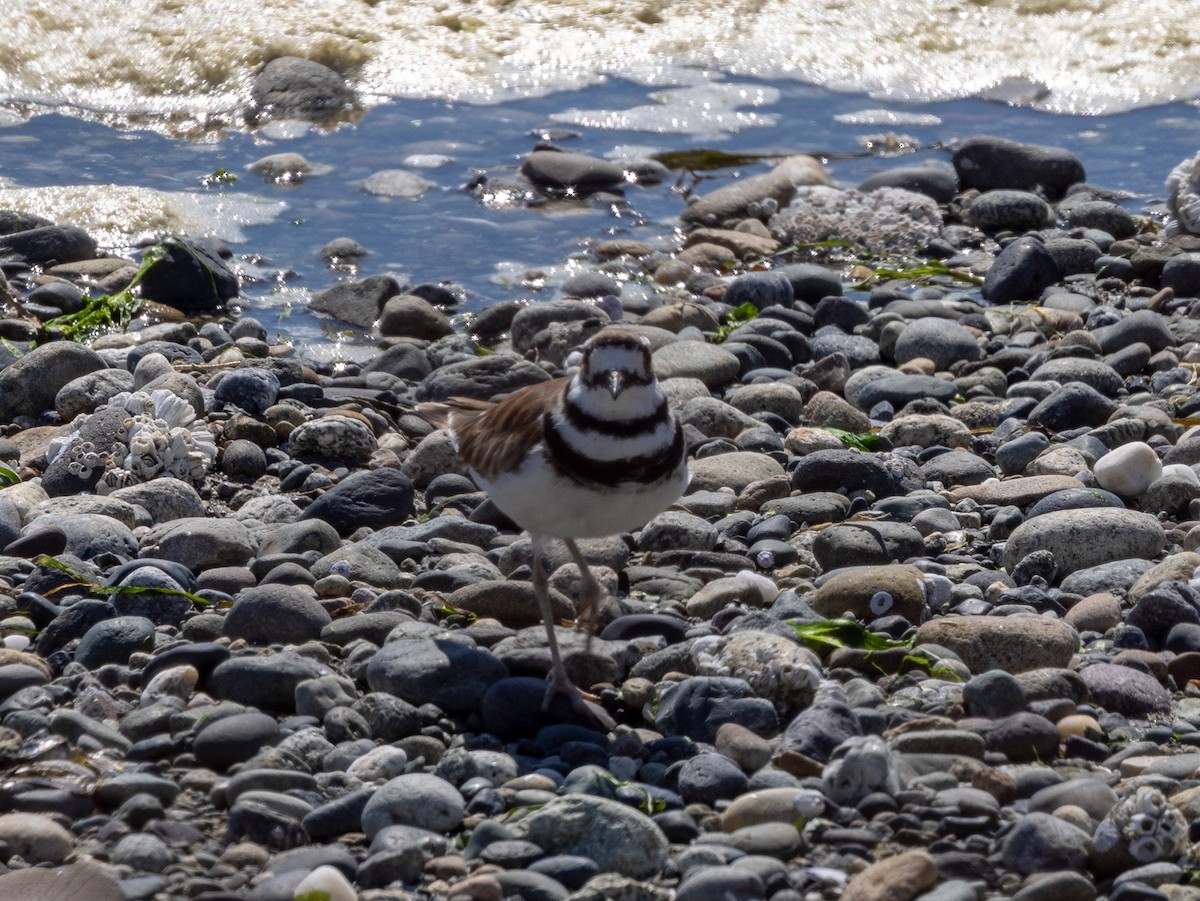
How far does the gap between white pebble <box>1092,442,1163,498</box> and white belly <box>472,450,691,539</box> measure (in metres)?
2.43

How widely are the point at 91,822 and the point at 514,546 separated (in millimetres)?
2358

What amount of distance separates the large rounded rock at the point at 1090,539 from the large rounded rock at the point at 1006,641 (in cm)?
76

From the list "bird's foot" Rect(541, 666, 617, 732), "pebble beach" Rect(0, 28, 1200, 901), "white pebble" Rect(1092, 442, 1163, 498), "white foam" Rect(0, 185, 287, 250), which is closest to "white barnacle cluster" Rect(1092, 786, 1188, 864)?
"pebble beach" Rect(0, 28, 1200, 901)

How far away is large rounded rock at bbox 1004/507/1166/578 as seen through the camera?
5.65 metres

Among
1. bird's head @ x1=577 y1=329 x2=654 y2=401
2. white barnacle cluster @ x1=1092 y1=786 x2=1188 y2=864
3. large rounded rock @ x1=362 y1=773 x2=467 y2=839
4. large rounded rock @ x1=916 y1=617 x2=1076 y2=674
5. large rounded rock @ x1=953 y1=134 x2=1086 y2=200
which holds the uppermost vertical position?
bird's head @ x1=577 y1=329 x2=654 y2=401

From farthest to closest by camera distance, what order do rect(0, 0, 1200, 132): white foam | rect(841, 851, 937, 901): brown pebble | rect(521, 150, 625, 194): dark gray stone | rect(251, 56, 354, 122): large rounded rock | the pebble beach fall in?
rect(0, 0, 1200, 132): white foam < rect(251, 56, 354, 122): large rounded rock < rect(521, 150, 625, 194): dark gray stone < the pebble beach < rect(841, 851, 937, 901): brown pebble

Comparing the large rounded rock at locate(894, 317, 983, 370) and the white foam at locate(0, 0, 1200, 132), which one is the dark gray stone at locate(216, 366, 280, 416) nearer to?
the large rounded rock at locate(894, 317, 983, 370)

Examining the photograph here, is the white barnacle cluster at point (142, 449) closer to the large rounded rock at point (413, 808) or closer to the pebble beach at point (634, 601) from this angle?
the pebble beach at point (634, 601)

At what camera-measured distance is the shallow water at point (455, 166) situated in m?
10.9

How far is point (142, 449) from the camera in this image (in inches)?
262

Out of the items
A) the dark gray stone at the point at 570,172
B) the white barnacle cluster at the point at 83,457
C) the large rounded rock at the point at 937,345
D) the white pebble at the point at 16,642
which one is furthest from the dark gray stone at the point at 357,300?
the white pebble at the point at 16,642

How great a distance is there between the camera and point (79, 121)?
1407 cm

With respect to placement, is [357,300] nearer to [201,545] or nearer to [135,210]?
[135,210]

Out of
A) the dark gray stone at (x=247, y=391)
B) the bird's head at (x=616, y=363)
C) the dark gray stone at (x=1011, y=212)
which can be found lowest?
the dark gray stone at (x=247, y=391)
